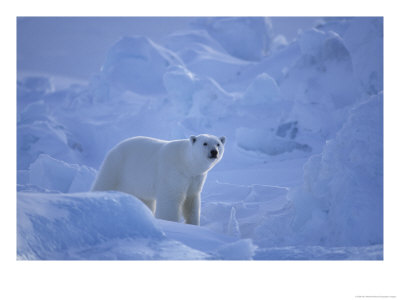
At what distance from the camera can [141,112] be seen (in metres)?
14.6

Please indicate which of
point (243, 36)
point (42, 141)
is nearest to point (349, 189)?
point (42, 141)

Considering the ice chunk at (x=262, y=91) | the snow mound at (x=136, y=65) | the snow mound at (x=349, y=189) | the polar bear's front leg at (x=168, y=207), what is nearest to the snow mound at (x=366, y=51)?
the ice chunk at (x=262, y=91)

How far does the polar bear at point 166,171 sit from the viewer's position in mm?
4645

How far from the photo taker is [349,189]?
3930 mm

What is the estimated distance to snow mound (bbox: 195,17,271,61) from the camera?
23.0 meters

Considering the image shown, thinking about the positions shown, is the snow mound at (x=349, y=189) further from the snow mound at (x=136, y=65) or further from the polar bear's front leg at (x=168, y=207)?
the snow mound at (x=136, y=65)

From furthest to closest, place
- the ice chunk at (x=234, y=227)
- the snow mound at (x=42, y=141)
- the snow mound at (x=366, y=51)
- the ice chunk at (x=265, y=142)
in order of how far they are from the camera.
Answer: the snow mound at (x=42, y=141), the ice chunk at (x=265, y=142), the snow mound at (x=366, y=51), the ice chunk at (x=234, y=227)

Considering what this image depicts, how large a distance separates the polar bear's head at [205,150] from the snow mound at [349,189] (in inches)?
39.8

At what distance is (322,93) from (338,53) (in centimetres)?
152

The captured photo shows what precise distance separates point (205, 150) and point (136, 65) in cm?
1408

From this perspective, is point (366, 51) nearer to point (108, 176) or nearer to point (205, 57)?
point (108, 176)

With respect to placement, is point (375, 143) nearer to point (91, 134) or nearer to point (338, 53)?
point (338, 53)

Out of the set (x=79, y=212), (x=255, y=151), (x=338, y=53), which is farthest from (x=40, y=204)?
(x=338, y=53)

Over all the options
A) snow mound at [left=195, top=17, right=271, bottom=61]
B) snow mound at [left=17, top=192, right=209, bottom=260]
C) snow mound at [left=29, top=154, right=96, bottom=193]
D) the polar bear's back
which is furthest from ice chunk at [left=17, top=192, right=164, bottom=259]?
snow mound at [left=195, top=17, right=271, bottom=61]
